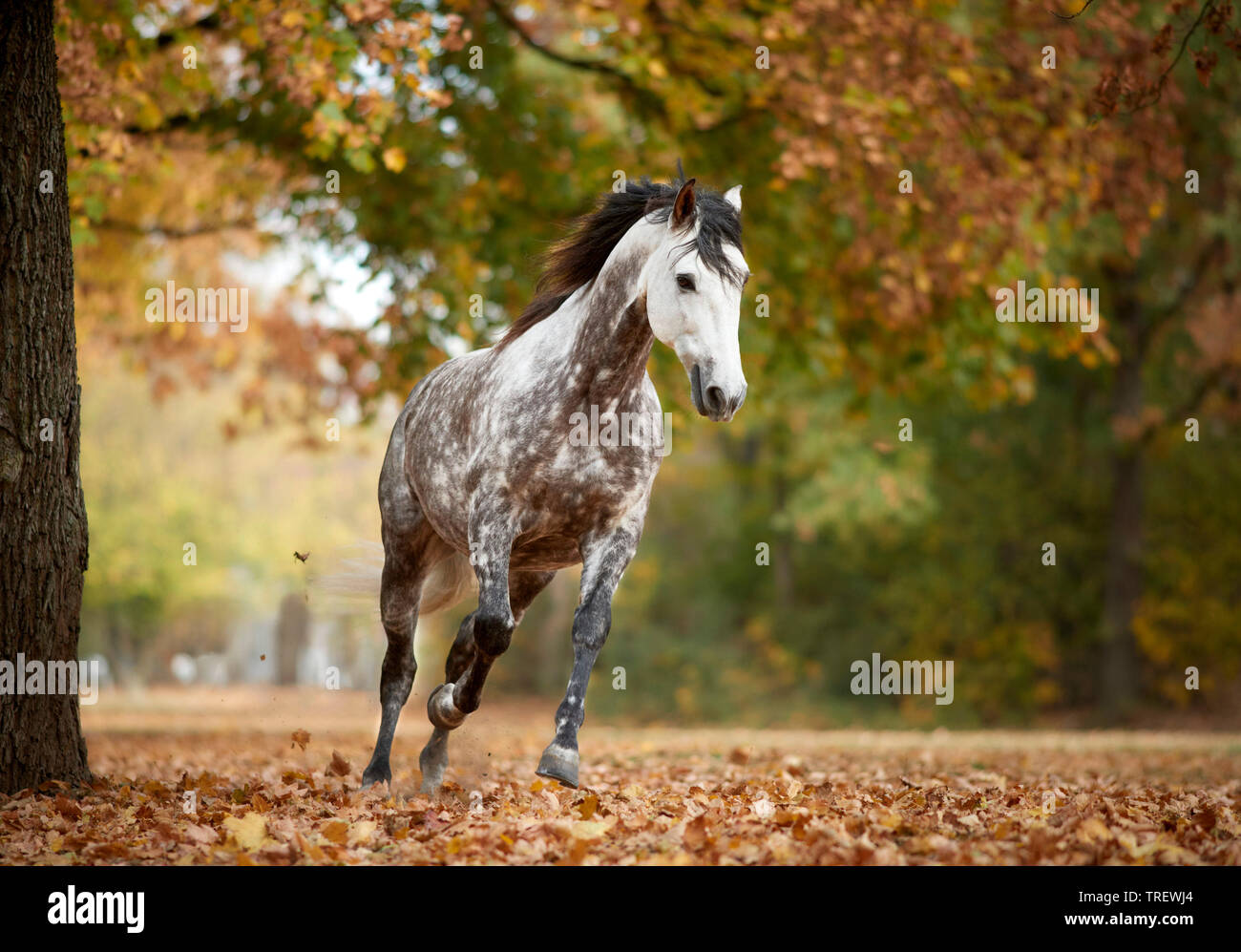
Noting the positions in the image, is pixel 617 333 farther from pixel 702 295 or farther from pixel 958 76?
pixel 958 76

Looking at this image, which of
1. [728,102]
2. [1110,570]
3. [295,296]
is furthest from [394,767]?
[1110,570]

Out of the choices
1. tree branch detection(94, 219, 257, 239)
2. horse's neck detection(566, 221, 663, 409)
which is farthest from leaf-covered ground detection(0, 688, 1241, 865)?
tree branch detection(94, 219, 257, 239)

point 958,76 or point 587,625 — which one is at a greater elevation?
point 958,76

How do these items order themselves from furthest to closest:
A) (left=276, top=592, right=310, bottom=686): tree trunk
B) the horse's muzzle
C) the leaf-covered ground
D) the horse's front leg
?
(left=276, top=592, right=310, bottom=686): tree trunk
the horse's front leg
the horse's muzzle
the leaf-covered ground

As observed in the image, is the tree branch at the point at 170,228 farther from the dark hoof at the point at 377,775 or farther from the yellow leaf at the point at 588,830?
the yellow leaf at the point at 588,830

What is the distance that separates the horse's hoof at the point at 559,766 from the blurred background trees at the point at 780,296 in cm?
A: 280

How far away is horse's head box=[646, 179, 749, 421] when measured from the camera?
186 inches

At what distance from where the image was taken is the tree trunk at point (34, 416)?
19.7 ft

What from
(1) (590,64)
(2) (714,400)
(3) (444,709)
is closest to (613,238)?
(2) (714,400)

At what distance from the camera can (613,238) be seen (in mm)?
5770

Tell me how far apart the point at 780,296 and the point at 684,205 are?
7197mm

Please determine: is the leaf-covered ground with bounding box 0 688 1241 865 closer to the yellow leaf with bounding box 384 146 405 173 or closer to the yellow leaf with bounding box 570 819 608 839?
the yellow leaf with bounding box 570 819 608 839

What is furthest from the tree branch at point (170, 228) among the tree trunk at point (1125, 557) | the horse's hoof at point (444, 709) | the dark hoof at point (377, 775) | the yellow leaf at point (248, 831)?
the tree trunk at point (1125, 557)
